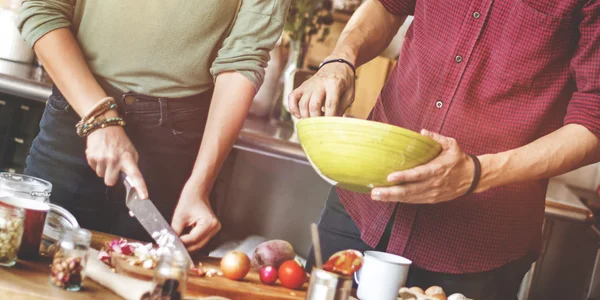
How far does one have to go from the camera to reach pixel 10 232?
1173 mm

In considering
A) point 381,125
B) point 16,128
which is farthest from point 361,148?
point 16,128

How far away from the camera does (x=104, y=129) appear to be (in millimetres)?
1469

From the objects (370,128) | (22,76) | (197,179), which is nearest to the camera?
(370,128)

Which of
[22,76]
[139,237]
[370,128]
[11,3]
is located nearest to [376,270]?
[370,128]

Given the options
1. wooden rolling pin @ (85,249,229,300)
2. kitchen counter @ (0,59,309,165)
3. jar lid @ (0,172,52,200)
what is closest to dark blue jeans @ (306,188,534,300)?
wooden rolling pin @ (85,249,229,300)

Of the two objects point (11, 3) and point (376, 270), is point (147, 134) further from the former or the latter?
point (11, 3)

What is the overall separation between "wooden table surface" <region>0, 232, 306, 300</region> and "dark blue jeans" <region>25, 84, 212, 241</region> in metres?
0.16

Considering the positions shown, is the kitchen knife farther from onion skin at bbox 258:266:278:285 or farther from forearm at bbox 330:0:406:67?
forearm at bbox 330:0:406:67

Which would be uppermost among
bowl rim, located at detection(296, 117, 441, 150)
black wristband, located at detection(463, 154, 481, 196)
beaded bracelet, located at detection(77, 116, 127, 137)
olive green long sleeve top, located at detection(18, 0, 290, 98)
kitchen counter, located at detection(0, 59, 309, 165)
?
olive green long sleeve top, located at detection(18, 0, 290, 98)

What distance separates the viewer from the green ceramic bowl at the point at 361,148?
1253mm

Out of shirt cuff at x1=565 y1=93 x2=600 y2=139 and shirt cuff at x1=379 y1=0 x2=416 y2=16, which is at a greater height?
shirt cuff at x1=379 y1=0 x2=416 y2=16

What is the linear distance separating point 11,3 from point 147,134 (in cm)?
197

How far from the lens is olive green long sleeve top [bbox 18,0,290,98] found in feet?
5.20

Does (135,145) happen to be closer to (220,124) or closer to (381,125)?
(220,124)
